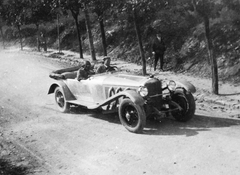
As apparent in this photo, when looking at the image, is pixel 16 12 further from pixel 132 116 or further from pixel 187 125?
pixel 187 125

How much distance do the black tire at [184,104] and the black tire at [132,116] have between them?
1256 millimetres

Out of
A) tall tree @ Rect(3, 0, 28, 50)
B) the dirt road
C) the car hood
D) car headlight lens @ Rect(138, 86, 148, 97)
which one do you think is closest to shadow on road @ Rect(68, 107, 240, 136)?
the dirt road

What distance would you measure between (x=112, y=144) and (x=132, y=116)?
1.03 metres

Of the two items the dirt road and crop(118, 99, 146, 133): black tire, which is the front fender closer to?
the dirt road

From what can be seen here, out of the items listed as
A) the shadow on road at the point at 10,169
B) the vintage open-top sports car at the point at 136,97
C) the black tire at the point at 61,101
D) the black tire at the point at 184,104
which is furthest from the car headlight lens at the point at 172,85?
the shadow on road at the point at 10,169

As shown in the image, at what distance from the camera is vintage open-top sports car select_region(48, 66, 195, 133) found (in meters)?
8.04

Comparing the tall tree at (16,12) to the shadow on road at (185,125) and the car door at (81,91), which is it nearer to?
the car door at (81,91)

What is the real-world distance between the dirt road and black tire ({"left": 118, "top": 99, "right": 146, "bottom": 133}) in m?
0.21

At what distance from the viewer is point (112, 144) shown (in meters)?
7.48

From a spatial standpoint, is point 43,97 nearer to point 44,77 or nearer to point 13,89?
point 13,89

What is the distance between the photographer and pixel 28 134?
8.57 metres

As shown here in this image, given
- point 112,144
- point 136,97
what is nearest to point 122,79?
point 136,97

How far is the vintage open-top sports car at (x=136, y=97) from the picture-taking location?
8.04m

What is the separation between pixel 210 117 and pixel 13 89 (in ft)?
29.9
